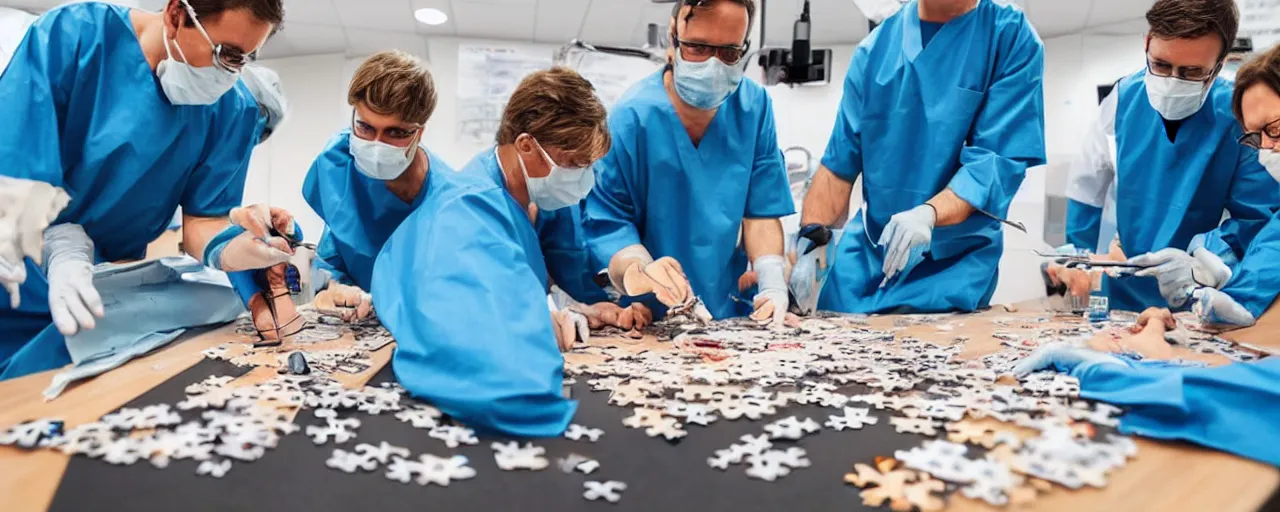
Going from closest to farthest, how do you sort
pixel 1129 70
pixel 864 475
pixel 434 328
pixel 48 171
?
pixel 864 475 → pixel 434 328 → pixel 48 171 → pixel 1129 70

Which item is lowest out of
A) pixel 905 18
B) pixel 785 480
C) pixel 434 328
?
pixel 785 480

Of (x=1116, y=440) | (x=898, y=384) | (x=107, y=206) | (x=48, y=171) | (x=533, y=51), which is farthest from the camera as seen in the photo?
(x=533, y=51)

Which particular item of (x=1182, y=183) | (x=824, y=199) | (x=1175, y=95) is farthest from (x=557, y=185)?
(x=1182, y=183)

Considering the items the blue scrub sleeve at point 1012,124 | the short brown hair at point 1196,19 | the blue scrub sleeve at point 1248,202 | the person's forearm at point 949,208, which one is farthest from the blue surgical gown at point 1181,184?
the person's forearm at point 949,208

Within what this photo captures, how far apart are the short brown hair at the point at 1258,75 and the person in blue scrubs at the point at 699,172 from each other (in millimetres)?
1324

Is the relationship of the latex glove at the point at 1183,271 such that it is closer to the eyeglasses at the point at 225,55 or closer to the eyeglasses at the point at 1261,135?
the eyeglasses at the point at 1261,135

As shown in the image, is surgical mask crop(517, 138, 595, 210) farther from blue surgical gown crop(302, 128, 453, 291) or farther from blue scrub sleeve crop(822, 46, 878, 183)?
blue scrub sleeve crop(822, 46, 878, 183)

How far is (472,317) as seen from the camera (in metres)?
1.45

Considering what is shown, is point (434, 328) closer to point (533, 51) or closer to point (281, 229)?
point (281, 229)

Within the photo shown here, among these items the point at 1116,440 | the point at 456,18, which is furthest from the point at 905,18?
the point at 456,18

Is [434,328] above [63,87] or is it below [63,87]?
below

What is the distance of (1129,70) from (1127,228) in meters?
3.75

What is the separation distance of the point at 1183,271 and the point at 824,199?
115 centimetres

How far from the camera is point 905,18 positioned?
107 inches
